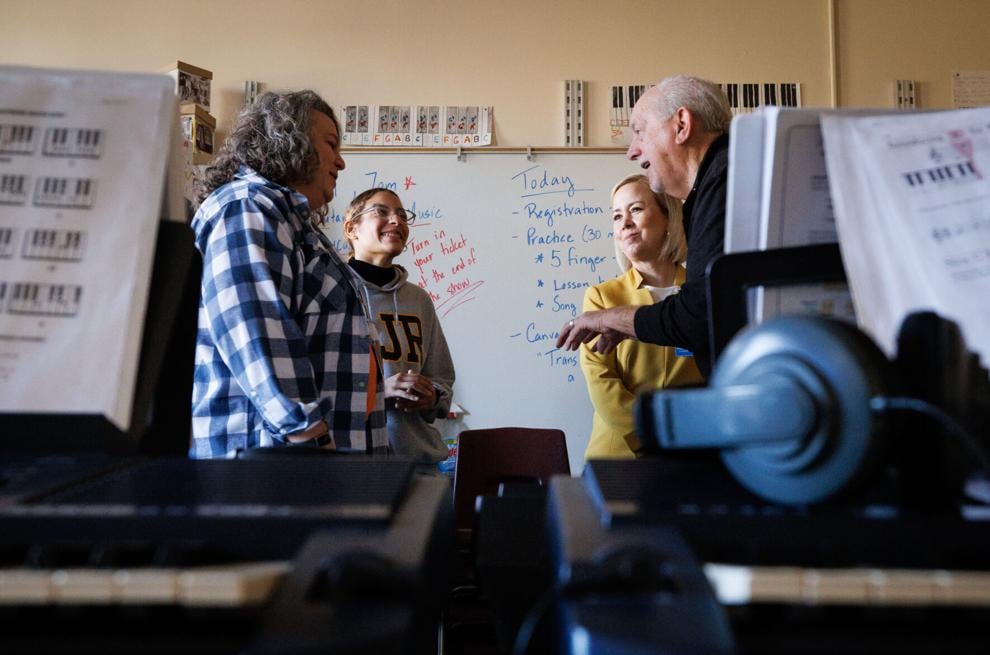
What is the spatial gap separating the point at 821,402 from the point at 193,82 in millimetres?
3138

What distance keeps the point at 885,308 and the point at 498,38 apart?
2.86 meters

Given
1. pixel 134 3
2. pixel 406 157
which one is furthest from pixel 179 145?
pixel 134 3

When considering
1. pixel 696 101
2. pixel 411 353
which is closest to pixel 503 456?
pixel 411 353

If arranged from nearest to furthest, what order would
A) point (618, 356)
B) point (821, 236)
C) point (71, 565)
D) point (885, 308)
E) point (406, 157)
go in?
1. point (71, 565)
2. point (885, 308)
3. point (821, 236)
4. point (618, 356)
5. point (406, 157)

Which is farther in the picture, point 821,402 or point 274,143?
point 274,143

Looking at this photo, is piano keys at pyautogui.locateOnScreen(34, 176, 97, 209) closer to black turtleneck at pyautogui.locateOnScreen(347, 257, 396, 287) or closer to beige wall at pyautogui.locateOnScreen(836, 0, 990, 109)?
black turtleneck at pyautogui.locateOnScreen(347, 257, 396, 287)

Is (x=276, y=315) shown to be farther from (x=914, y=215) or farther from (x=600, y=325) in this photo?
(x=914, y=215)

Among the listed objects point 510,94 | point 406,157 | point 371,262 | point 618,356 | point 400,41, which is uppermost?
point 400,41

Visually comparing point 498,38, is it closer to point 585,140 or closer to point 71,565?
point 585,140

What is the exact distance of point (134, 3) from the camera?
3.36 m

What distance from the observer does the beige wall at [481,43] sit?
3330 mm

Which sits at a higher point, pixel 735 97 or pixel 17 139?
pixel 735 97

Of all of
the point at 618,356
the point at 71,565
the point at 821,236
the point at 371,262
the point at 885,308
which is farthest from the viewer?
the point at 371,262

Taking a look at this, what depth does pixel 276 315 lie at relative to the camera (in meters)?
1.48
